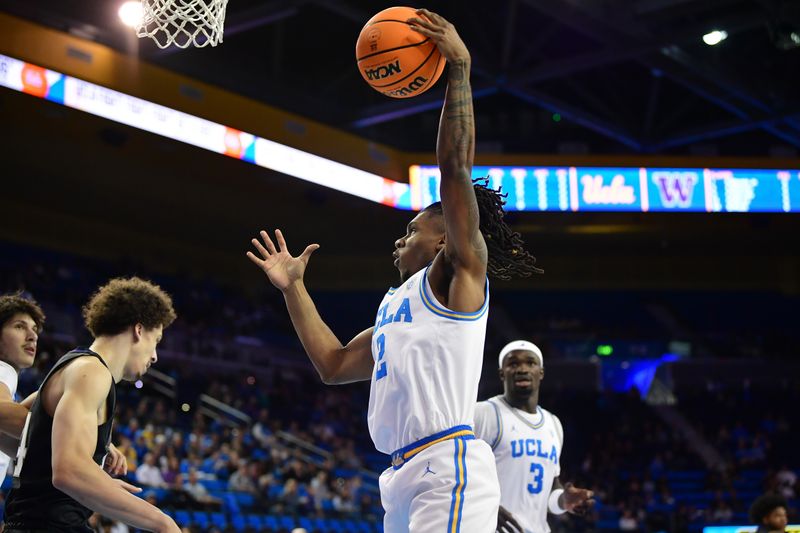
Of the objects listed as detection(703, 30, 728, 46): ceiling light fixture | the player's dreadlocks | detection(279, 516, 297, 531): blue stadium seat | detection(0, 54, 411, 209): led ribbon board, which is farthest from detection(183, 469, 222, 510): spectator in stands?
detection(703, 30, 728, 46): ceiling light fixture

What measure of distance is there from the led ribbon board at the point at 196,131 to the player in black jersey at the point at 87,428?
994cm

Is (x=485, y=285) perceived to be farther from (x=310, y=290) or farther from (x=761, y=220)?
(x=310, y=290)

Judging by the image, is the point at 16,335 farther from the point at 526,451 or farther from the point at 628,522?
the point at 628,522

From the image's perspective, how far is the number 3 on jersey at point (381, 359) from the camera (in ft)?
11.1

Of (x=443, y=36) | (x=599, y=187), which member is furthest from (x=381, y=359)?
(x=599, y=187)

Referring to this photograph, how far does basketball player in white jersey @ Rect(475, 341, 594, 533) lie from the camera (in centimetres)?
558

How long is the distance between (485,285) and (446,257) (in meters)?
0.17

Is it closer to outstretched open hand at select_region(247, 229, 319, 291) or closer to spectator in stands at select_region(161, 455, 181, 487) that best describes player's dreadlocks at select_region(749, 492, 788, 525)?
outstretched open hand at select_region(247, 229, 319, 291)

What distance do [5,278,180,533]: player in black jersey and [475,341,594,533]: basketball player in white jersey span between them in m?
2.77

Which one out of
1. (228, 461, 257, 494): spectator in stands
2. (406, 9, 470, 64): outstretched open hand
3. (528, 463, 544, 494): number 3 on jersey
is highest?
(406, 9, 470, 64): outstretched open hand

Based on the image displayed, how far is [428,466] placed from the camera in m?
3.19

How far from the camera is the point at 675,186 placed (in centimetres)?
1719

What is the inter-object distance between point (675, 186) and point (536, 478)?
12.6 m

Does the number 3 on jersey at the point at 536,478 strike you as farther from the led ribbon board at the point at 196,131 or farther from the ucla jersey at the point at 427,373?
the led ribbon board at the point at 196,131
